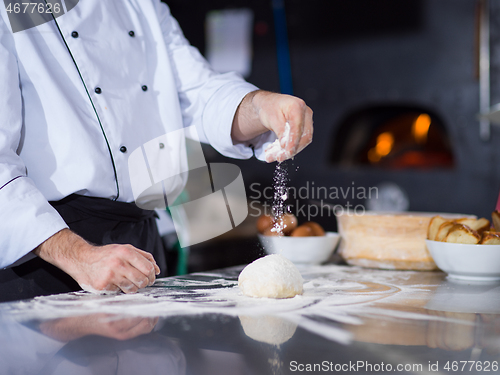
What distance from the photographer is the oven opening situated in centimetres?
386

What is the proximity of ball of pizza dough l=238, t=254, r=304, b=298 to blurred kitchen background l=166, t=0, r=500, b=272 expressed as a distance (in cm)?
228

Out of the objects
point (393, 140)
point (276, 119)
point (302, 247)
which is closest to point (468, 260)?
point (302, 247)

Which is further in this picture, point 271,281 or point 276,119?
point 276,119

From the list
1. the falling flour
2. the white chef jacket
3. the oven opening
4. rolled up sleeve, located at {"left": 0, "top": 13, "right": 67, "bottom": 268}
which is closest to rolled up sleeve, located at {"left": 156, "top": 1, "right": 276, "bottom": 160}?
the white chef jacket

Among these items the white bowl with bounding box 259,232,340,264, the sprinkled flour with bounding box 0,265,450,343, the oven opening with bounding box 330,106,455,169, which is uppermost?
the sprinkled flour with bounding box 0,265,450,343

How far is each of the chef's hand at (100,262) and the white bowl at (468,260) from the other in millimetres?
640

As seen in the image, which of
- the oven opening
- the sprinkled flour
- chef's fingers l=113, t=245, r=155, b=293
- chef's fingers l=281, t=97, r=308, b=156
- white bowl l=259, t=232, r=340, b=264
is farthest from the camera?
the oven opening

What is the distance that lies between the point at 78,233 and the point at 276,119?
21.1 inches

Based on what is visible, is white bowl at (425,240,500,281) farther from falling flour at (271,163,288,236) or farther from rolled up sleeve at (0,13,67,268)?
rolled up sleeve at (0,13,67,268)

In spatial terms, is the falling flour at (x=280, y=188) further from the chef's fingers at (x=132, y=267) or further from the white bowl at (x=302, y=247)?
the chef's fingers at (x=132, y=267)

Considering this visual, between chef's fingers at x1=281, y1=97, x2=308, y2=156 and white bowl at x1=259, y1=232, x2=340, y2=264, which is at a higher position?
chef's fingers at x1=281, y1=97, x2=308, y2=156

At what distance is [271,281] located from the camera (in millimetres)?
889

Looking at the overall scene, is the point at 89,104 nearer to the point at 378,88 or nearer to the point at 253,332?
the point at 253,332

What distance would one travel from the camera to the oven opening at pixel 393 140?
386cm
